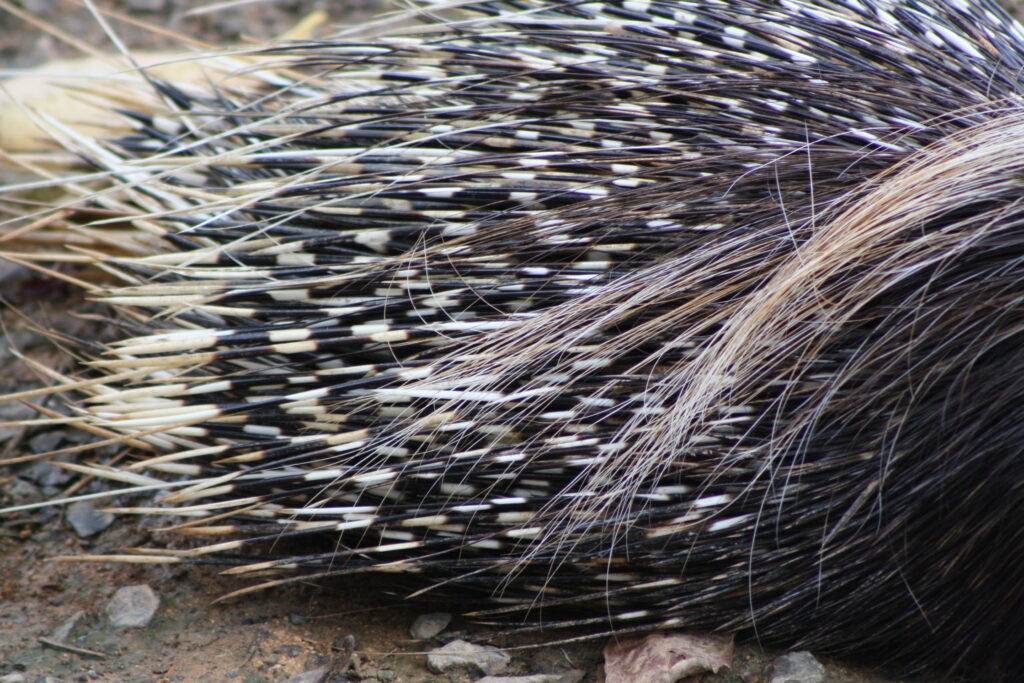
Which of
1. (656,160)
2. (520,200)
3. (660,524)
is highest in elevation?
(656,160)

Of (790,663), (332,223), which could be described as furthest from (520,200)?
(790,663)

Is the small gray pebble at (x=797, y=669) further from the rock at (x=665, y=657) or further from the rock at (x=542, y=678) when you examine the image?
the rock at (x=542, y=678)

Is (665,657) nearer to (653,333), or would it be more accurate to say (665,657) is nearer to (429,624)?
(429,624)

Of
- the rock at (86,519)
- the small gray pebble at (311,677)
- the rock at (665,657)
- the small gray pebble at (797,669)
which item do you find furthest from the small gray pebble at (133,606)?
the small gray pebble at (797,669)

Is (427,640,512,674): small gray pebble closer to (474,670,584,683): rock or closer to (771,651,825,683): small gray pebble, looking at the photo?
(474,670,584,683): rock

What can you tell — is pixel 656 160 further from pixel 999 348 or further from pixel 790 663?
pixel 790 663

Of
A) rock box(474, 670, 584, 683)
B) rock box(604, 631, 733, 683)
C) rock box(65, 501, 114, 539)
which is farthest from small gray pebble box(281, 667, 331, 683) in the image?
rock box(65, 501, 114, 539)
